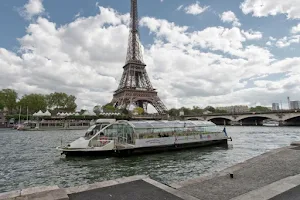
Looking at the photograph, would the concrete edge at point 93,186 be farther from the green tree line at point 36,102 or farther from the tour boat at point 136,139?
the green tree line at point 36,102

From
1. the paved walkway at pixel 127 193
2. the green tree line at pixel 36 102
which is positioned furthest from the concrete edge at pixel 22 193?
the green tree line at pixel 36 102

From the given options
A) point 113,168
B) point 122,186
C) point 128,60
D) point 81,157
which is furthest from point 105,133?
point 128,60

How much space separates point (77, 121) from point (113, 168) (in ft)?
261

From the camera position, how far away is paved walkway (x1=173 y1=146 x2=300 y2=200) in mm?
6961

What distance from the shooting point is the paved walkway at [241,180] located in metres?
6.96

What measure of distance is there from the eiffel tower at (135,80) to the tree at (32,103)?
34.8 metres

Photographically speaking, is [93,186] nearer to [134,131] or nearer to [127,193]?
[127,193]

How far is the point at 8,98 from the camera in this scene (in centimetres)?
9881

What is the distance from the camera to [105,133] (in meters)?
21.7

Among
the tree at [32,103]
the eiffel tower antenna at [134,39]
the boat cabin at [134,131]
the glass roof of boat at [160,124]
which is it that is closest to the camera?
the boat cabin at [134,131]

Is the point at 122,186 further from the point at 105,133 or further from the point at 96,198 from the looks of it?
the point at 105,133

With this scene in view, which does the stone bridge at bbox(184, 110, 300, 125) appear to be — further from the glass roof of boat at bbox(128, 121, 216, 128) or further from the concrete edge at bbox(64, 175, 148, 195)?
the concrete edge at bbox(64, 175, 148, 195)

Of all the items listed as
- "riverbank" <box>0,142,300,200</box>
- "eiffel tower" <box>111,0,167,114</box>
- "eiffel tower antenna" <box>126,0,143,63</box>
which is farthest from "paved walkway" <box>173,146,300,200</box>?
"eiffel tower antenna" <box>126,0,143,63</box>

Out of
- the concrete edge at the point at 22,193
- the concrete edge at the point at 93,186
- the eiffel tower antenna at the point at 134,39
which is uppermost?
the eiffel tower antenna at the point at 134,39
